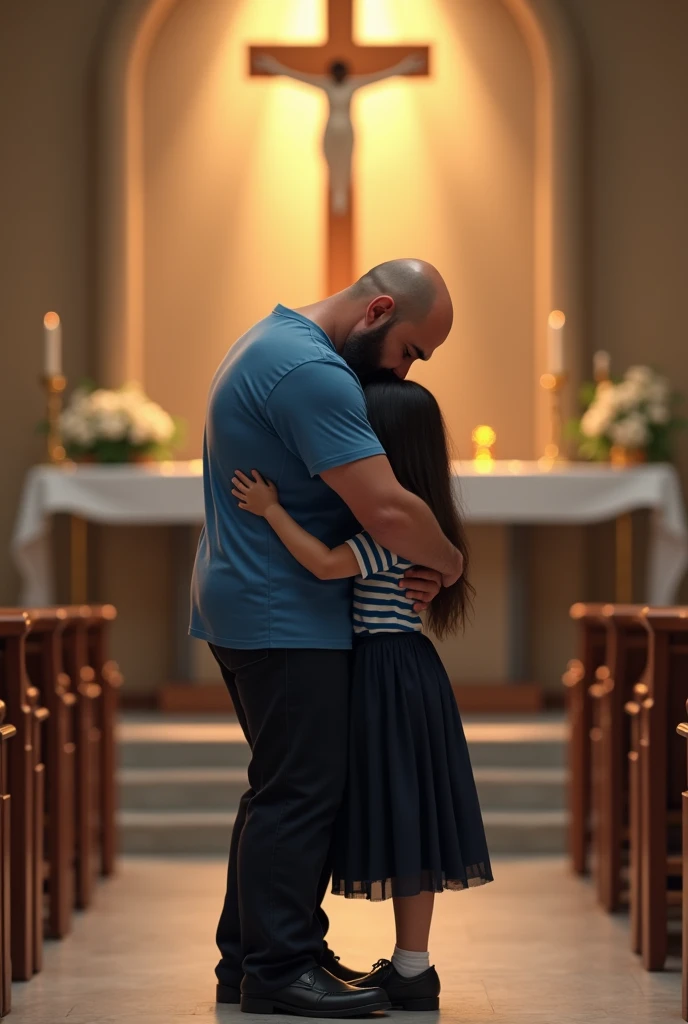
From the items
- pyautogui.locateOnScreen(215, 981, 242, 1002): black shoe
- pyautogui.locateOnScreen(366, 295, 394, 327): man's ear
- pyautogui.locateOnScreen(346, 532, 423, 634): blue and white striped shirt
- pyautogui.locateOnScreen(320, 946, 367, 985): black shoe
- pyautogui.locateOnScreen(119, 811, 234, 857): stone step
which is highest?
pyautogui.locateOnScreen(366, 295, 394, 327): man's ear

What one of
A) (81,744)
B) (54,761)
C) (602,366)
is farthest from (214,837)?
(602,366)

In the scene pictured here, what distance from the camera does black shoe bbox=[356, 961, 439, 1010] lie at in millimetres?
3094

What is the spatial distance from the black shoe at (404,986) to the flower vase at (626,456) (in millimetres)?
4191

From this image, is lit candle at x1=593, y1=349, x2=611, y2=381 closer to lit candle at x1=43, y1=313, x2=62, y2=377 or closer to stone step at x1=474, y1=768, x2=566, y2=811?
stone step at x1=474, y1=768, x2=566, y2=811

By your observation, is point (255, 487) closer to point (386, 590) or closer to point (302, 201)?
point (386, 590)

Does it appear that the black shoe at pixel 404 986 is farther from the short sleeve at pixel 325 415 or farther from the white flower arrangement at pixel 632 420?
the white flower arrangement at pixel 632 420

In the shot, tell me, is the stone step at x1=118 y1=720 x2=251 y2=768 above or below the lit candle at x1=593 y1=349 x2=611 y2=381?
below

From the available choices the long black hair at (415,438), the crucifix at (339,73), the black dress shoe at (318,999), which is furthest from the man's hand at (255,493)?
the crucifix at (339,73)

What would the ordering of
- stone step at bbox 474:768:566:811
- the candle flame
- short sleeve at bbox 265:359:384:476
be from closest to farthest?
short sleeve at bbox 265:359:384:476 < stone step at bbox 474:768:566:811 < the candle flame

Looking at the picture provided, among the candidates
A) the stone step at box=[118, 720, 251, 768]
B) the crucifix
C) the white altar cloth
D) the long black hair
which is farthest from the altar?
the long black hair

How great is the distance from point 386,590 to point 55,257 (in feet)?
16.3

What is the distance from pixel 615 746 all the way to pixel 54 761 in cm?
160

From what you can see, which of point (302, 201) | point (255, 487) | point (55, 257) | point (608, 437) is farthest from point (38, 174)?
point (255, 487)

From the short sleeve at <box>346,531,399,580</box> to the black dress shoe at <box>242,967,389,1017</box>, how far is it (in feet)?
2.66
